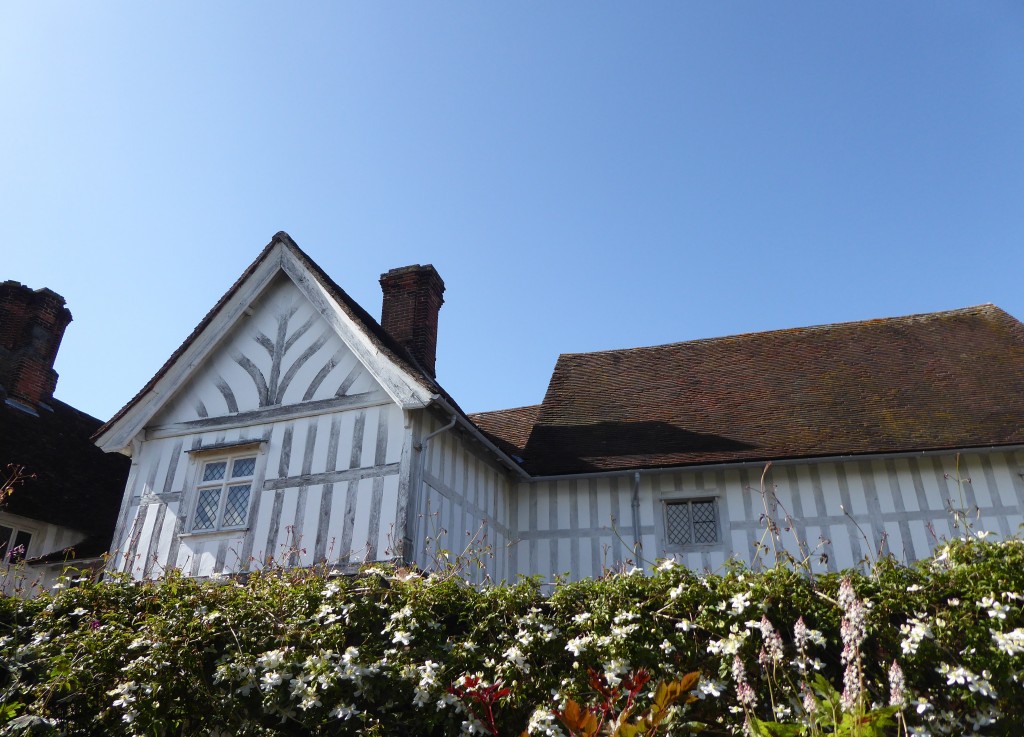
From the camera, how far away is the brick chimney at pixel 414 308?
488 inches

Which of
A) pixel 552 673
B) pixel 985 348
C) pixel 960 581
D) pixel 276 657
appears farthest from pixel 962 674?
pixel 985 348

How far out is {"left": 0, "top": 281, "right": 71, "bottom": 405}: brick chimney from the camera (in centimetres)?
1465

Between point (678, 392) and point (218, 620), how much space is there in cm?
867

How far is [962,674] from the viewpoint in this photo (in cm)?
373

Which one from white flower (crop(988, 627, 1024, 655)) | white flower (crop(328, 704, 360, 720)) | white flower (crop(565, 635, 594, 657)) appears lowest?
white flower (crop(328, 704, 360, 720))

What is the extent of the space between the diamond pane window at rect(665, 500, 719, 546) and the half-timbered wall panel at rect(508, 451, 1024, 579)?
0.04 ft

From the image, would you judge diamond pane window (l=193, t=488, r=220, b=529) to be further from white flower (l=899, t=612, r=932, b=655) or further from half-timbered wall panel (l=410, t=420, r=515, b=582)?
white flower (l=899, t=612, r=932, b=655)

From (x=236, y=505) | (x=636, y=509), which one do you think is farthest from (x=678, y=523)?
(x=236, y=505)

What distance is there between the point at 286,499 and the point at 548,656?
219 inches

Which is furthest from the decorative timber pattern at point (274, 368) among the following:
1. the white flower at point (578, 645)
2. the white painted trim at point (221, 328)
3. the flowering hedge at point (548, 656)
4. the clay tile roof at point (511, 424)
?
the white flower at point (578, 645)

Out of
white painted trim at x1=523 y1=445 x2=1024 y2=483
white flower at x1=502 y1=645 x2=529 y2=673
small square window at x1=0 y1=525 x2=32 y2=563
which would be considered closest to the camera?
white flower at x1=502 y1=645 x2=529 y2=673

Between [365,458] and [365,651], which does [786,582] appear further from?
[365,458]

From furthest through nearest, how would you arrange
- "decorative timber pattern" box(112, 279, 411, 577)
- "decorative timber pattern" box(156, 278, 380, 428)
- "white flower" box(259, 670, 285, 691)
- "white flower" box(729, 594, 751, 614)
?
1. "decorative timber pattern" box(156, 278, 380, 428)
2. "decorative timber pattern" box(112, 279, 411, 577)
3. "white flower" box(259, 670, 285, 691)
4. "white flower" box(729, 594, 751, 614)

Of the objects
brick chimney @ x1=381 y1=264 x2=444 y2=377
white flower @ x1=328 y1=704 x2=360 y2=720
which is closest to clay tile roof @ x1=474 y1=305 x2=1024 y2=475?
brick chimney @ x1=381 y1=264 x2=444 y2=377
